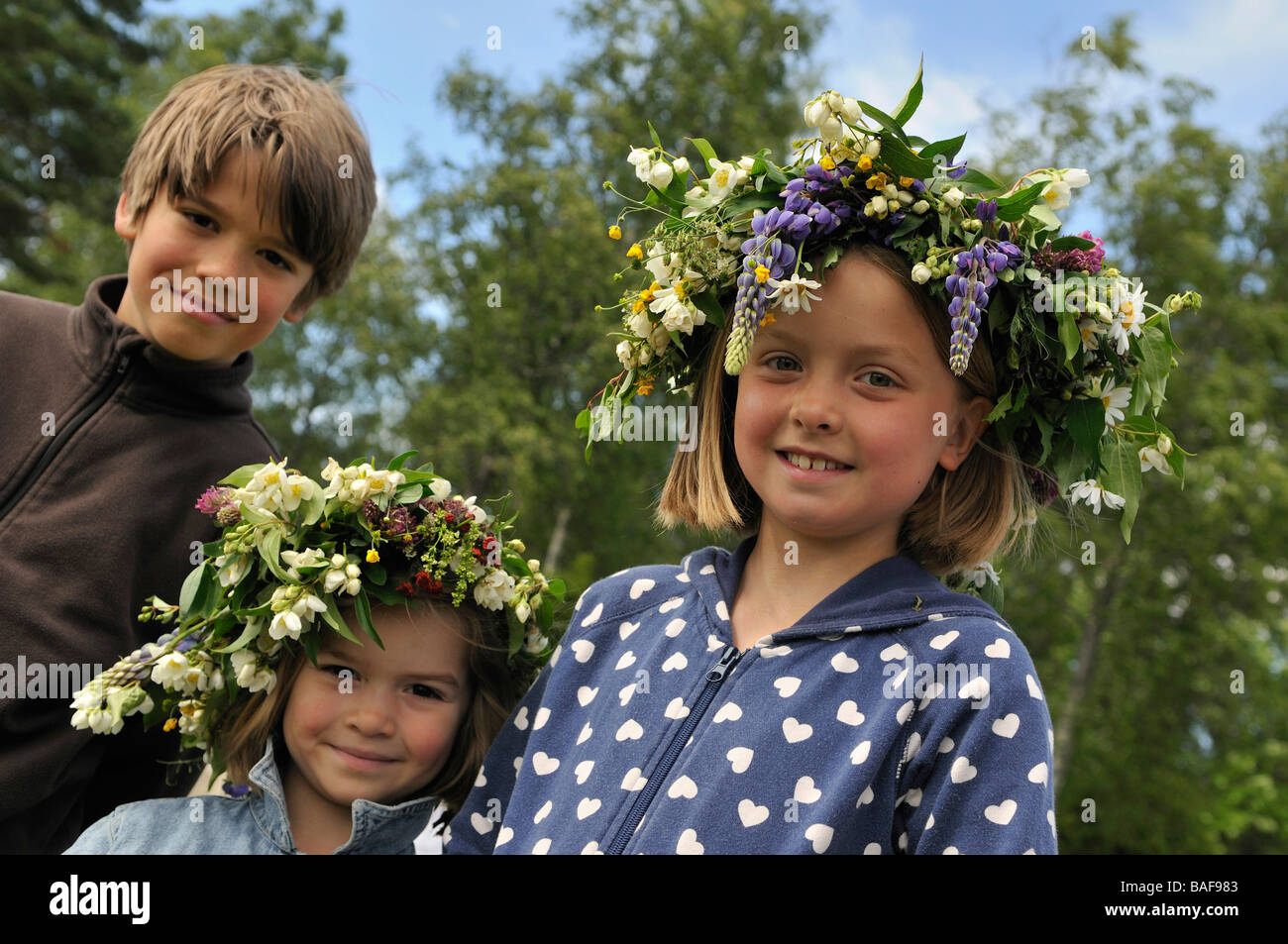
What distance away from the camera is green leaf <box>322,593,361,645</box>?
311 cm

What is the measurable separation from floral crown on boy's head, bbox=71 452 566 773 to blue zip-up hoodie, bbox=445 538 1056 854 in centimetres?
44

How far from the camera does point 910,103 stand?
9.08ft

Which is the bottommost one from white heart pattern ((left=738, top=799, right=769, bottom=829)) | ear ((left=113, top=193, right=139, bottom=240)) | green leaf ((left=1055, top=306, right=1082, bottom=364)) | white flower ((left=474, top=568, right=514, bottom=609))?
white heart pattern ((left=738, top=799, right=769, bottom=829))

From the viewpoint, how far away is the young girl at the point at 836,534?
2461 millimetres

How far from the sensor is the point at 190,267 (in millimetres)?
3605

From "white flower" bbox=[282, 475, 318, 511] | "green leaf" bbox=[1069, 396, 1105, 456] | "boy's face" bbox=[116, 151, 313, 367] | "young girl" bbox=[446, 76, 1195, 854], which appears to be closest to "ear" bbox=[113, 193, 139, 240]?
"boy's face" bbox=[116, 151, 313, 367]

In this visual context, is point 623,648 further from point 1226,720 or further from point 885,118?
point 1226,720

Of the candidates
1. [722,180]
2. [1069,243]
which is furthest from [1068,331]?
[722,180]

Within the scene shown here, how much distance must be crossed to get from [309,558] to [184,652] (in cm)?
51

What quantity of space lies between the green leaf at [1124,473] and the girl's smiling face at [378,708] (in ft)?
5.96

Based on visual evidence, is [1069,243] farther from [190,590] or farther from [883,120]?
[190,590]

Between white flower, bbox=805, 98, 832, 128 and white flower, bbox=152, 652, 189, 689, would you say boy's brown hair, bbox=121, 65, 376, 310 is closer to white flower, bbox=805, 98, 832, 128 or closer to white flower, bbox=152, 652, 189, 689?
white flower, bbox=152, 652, 189, 689

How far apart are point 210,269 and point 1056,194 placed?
2418 mm
